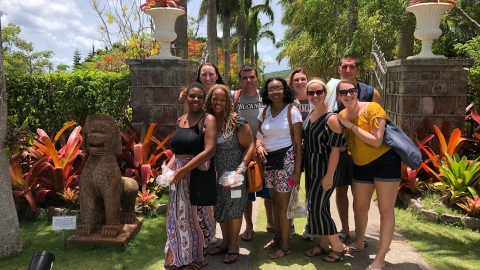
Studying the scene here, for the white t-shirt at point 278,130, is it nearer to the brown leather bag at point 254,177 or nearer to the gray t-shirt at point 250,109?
the brown leather bag at point 254,177

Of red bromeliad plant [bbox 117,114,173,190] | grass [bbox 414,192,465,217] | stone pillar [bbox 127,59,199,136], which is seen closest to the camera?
grass [bbox 414,192,465,217]

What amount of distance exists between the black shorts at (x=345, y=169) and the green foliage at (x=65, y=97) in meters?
3.92

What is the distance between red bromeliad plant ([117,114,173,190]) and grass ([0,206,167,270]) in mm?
797

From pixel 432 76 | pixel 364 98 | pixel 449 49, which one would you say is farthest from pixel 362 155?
pixel 449 49

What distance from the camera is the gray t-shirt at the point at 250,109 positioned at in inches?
145

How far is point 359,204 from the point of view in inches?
129

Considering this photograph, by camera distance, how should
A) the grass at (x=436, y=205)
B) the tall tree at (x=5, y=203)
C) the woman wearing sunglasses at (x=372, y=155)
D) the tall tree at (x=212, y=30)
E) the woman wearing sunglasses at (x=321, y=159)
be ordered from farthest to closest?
the tall tree at (x=212, y=30), the grass at (x=436, y=205), the tall tree at (x=5, y=203), the woman wearing sunglasses at (x=321, y=159), the woman wearing sunglasses at (x=372, y=155)

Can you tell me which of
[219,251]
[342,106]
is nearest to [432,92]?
[342,106]

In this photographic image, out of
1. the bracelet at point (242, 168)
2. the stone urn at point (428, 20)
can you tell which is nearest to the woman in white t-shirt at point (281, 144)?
the bracelet at point (242, 168)

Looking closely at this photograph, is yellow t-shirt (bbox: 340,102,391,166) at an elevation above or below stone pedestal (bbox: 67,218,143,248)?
above

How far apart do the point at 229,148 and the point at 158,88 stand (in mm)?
2826

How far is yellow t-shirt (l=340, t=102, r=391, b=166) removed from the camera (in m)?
2.94

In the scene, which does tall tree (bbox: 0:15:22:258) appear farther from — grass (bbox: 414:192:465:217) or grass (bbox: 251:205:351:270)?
grass (bbox: 414:192:465:217)

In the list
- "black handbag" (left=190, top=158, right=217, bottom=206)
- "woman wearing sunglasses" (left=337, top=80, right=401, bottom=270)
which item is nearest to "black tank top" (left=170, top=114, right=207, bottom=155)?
"black handbag" (left=190, top=158, right=217, bottom=206)
